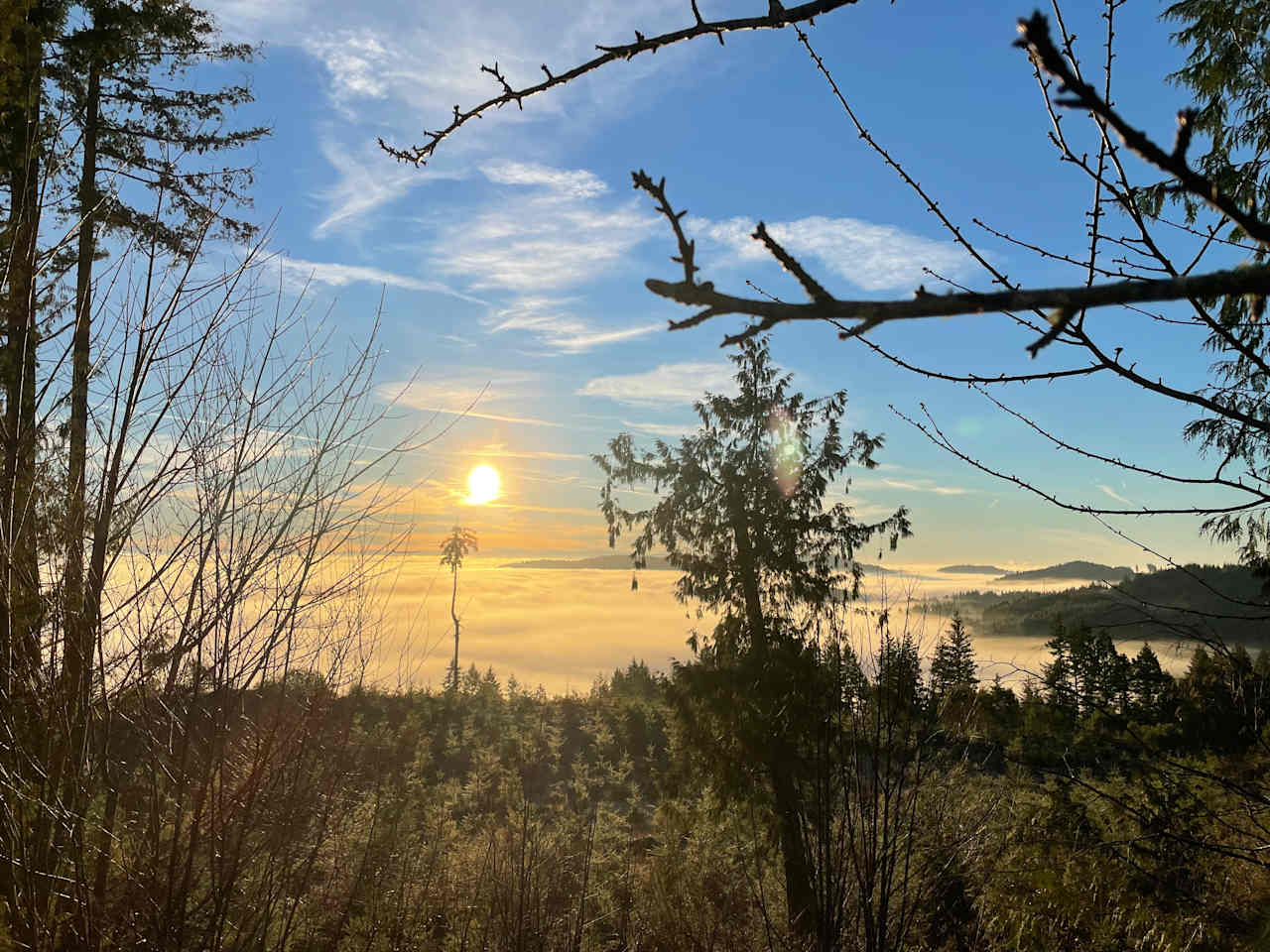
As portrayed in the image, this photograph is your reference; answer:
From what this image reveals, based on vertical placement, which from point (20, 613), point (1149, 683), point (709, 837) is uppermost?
point (20, 613)

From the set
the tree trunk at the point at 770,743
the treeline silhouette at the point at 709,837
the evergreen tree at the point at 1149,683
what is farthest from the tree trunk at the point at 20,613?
the evergreen tree at the point at 1149,683

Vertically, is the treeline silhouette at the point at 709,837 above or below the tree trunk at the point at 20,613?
below

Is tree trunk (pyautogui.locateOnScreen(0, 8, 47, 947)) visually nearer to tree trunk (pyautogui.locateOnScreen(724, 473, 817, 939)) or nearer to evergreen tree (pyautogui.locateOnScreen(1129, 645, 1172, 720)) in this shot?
tree trunk (pyautogui.locateOnScreen(724, 473, 817, 939))

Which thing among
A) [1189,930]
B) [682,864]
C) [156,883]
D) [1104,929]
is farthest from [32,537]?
[1189,930]

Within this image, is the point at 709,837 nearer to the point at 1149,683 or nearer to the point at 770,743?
the point at 770,743

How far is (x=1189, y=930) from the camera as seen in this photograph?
600 centimetres

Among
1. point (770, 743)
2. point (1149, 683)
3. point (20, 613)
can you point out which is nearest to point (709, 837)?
point (770, 743)

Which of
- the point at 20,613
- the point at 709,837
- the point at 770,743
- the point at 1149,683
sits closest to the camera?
the point at 20,613

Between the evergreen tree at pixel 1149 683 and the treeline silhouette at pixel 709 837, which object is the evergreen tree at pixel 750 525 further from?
the evergreen tree at pixel 1149 683

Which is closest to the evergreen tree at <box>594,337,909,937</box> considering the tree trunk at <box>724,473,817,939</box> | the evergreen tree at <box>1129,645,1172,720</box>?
the tree trunk at <box>724,473,817,939</box>

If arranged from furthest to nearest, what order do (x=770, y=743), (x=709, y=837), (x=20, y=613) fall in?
(x=709, y=837) < (x=770, y=743) < (x=20, y=613)

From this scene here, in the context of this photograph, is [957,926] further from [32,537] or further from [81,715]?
[32,537]

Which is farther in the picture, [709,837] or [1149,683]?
[1149,683]

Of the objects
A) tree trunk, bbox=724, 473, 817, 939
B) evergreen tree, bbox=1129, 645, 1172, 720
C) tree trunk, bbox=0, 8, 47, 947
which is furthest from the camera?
evergreen tree, bbox=1129, 645, 1172, 720
